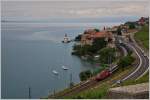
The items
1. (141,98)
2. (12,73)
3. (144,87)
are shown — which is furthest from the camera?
(12,73)

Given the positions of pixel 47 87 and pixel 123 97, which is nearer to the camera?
pixel 123 97

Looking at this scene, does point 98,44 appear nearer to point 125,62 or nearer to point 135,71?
point 125,62

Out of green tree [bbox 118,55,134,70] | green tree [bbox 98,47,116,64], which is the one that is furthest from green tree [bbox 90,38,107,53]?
green tree [bbox 118,55,134,70]

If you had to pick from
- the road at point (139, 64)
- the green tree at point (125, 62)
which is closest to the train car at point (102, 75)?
the road at point (139, 64)

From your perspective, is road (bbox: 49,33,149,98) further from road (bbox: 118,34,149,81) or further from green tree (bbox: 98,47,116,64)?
green tree (bbox: 98,47,116,64)

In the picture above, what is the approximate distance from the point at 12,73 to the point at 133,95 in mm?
6680

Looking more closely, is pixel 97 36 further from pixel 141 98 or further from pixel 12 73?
pixel 141 98

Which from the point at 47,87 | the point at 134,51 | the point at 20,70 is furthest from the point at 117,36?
the point at 47,87

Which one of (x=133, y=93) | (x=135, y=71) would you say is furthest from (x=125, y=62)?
(x=133, y=93)

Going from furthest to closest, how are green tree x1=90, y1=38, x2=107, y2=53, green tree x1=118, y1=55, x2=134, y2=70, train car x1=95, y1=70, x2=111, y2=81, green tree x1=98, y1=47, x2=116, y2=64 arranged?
green tree x1=90, y1=38, x2=107, y2=53, green tree x1=98, y1=47, x2=116, y2=64, green tree x1=118, y1=55, x2=134, y2=70, train car x1=95, y1=70, x2=111, y2=81

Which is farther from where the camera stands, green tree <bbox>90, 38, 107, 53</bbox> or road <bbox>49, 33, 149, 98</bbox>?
green tree <bbox>90, 38, 107, 53</bbox>

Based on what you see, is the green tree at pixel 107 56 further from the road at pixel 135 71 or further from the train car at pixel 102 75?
the train car at pixel 102 75

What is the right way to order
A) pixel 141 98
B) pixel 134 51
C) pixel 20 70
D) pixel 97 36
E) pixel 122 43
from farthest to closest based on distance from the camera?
pixel 97 36
pixel 122 43
pixel 134 51
pixel 20 70
pixel 141 98

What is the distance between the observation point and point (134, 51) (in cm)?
1098
